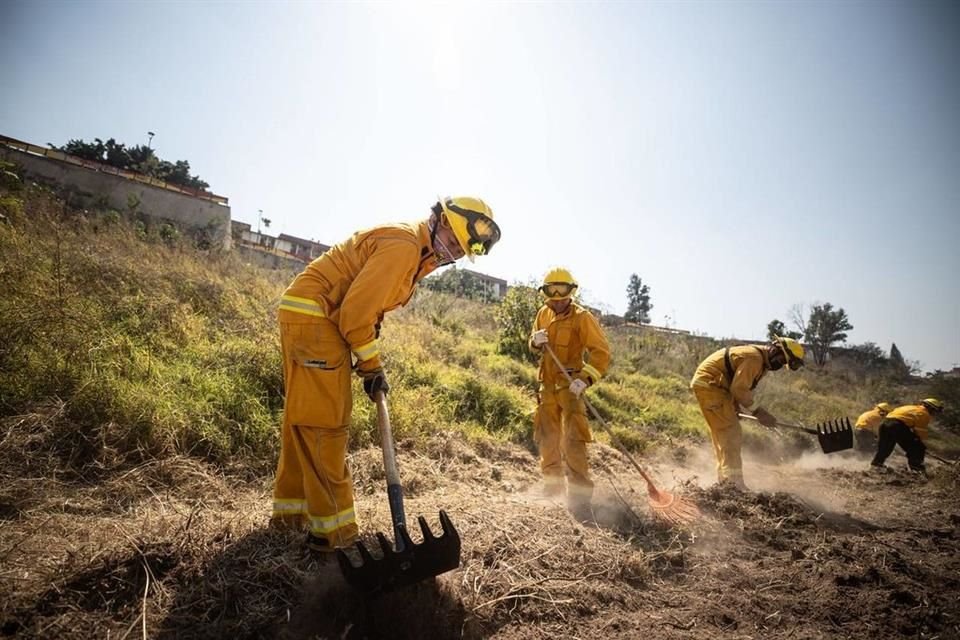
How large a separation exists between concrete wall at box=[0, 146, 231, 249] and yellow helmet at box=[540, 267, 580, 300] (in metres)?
16.9

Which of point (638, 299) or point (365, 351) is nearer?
point (365, 351)

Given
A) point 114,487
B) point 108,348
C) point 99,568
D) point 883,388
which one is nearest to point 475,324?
point 108,348

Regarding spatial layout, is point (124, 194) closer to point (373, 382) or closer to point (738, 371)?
point (373, 382)

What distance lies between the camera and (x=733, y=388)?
5.52 meters

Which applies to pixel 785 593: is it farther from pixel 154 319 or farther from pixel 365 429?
pixel 154 319

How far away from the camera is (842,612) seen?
2586 mm

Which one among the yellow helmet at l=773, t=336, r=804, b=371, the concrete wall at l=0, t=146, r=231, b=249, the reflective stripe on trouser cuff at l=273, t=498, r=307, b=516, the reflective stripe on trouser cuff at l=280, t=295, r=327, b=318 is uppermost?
the concrete wall at l=0, t=146, r=231, b=249

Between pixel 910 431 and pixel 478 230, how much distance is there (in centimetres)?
1048

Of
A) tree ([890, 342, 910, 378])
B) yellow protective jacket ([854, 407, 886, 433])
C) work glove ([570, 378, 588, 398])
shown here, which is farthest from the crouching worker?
tree ([890, 342, 910, 378])

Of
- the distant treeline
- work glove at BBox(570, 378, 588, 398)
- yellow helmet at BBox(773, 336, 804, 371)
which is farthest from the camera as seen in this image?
the distant treeline

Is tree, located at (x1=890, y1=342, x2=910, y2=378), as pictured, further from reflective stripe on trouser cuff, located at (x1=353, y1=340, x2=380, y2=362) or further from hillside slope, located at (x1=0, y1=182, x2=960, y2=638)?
reflective stripe on trouser cuff, located at (x1=353, y1=340, x2=380, y2=362)

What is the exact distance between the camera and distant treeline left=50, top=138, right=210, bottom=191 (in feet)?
91.1

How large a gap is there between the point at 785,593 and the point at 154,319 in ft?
23.2

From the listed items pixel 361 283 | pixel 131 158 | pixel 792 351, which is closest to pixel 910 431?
pixel 792 351
